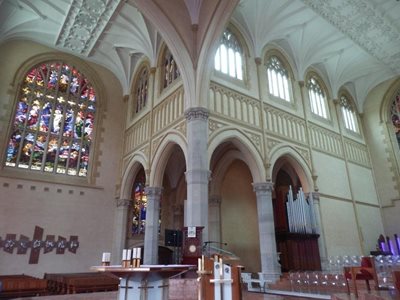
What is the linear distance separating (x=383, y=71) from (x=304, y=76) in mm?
A: 5650

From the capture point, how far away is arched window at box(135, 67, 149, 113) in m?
15.0

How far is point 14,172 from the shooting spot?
12.2 meters

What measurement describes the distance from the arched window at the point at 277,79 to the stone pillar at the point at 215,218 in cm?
553

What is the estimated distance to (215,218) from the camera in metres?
13.5

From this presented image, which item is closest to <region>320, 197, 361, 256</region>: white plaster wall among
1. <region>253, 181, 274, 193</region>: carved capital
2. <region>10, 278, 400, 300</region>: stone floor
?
<region>253, 181, 274, 193</region>: carved capital

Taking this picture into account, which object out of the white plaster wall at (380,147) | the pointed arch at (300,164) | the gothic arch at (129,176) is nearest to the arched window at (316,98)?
the pointed arch at (300,164)

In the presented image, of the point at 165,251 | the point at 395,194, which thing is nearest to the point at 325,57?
the point at 395,194

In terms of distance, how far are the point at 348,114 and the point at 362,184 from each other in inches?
175

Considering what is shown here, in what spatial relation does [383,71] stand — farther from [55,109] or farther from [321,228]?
[55,109]

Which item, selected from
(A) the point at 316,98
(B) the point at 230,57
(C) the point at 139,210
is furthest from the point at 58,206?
(A) the point at 316,98

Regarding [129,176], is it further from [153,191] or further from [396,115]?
[396,115]

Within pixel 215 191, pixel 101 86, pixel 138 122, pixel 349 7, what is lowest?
pixel 215 191

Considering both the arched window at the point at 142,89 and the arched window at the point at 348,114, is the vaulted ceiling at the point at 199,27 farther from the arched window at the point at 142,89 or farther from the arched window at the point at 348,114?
the arched window at the point at 348,114

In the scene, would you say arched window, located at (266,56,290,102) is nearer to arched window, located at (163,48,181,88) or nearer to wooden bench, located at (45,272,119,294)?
arched window, located at (163,48,181,88)
